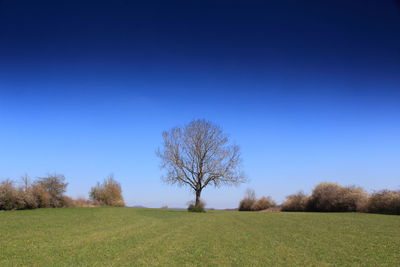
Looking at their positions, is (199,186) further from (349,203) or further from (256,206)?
(349,203)

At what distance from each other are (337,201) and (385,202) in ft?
21.3

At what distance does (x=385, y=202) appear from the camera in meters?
21.2

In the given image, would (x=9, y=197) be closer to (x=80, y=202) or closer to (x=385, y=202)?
(x=80, y=202)

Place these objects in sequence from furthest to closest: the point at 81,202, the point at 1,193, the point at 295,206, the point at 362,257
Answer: the point at 295,206 < the point at 81,202 < the point at 1,193 < the point at 362,257

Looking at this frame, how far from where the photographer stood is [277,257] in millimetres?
6660

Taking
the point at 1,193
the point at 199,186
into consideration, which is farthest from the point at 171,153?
the point at 1,193

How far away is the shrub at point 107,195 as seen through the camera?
36094 millimetres

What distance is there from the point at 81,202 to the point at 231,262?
2813cm

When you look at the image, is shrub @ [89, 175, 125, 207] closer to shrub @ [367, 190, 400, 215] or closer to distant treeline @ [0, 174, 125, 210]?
distant treeline @ [0, 174, 125, 210]

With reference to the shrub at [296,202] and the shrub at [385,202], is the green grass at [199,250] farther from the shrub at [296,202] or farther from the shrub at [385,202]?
the shrub at [296,202]

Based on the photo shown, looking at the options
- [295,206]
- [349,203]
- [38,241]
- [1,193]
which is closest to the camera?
[38,241]

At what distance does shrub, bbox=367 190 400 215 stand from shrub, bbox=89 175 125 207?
29.9 metres

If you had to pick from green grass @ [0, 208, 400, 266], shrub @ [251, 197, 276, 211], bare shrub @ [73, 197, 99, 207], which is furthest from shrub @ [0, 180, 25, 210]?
shrub @ [251, 197, 276, 211]

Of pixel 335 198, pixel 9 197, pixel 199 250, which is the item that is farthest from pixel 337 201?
pixel 9 197
